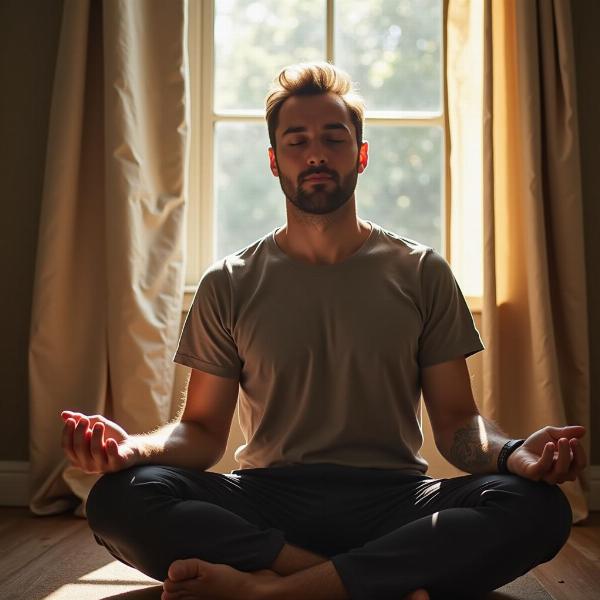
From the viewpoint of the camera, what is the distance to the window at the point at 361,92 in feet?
10.6

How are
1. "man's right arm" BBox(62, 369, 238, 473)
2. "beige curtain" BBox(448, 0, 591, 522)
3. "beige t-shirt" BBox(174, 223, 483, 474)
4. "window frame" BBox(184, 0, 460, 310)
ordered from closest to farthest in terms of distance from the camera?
1. "man's right arm" BBox(62, 369, 238, 473)
2. "beige t-shirt" BBox(174, 223, 483, 474)
3. "beige curtain" BBox(448, 0, 591, 522)
4. "window frame" BBox(184, 0, 460, 310)

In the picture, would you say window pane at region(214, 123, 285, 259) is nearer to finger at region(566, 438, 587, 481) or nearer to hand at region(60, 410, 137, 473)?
hand at region(60, 410, 137, 473)

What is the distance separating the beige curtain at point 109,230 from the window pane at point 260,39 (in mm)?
315

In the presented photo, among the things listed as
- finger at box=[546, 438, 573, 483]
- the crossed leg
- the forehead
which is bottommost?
the crossed leg

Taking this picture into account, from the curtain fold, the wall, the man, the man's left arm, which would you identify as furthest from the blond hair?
the wall

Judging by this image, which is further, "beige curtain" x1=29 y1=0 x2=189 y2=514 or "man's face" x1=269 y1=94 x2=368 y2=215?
"beige curtain" x1=29 y1=0 x2=189 y2=514

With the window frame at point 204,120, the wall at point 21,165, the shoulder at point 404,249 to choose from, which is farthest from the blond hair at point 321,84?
the wall at point 21,165

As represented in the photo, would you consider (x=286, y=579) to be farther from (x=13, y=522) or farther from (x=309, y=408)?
(x=13, y=522)

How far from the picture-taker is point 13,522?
2721 mm

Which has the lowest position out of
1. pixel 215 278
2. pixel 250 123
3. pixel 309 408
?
pixel 309 408

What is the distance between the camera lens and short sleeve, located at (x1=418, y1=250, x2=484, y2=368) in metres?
2.02

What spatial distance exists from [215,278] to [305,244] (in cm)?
22

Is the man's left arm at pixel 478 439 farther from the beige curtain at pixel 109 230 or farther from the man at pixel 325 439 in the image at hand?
the beige curtain at pixel 109 230

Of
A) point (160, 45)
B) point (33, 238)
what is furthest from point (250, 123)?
point (33, 238)
